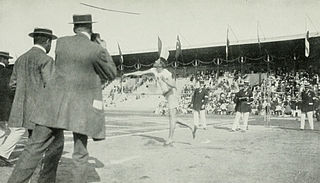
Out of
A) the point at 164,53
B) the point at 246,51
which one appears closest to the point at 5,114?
the point at 246,51

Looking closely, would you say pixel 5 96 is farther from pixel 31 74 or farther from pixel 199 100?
pixel 199 100

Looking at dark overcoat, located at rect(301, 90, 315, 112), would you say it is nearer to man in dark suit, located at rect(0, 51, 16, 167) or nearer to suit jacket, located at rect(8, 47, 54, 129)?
man in dark suit, located at rect(0, 51, 16, 167)

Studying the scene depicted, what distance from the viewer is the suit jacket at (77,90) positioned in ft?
10.2

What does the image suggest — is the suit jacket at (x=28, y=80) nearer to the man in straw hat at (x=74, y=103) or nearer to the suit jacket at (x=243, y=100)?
the man in straw hat at (x=74, y=103)

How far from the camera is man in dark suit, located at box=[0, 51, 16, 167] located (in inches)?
190

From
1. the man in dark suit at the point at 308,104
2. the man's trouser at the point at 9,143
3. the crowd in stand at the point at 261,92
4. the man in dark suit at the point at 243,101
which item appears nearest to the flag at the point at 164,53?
the crowd in stand at the point at 261,92

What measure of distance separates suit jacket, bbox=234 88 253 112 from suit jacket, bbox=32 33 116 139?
812cm

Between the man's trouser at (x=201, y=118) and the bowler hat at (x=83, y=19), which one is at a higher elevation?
the bowler hat at (x=83, y=19)

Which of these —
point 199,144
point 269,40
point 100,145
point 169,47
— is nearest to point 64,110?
point 100,145

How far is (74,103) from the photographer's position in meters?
3.10

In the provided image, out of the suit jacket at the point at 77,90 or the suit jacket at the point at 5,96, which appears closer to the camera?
the suit jacket at the point at 77,90

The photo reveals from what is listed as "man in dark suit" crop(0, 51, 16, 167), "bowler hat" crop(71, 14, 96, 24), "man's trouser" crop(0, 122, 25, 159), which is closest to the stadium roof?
"man in dark suit" crop(0, 51, 16, 167)

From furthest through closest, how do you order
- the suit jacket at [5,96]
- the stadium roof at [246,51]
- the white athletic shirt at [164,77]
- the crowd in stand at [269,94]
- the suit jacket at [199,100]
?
the stadium roof at [246,51]
the crowd in stand at [269,94]
the suit jacket at [199,100]
the white athletic shirt at [164,77]
the suit jacket at [5,96]

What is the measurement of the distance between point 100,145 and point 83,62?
3774 mm
